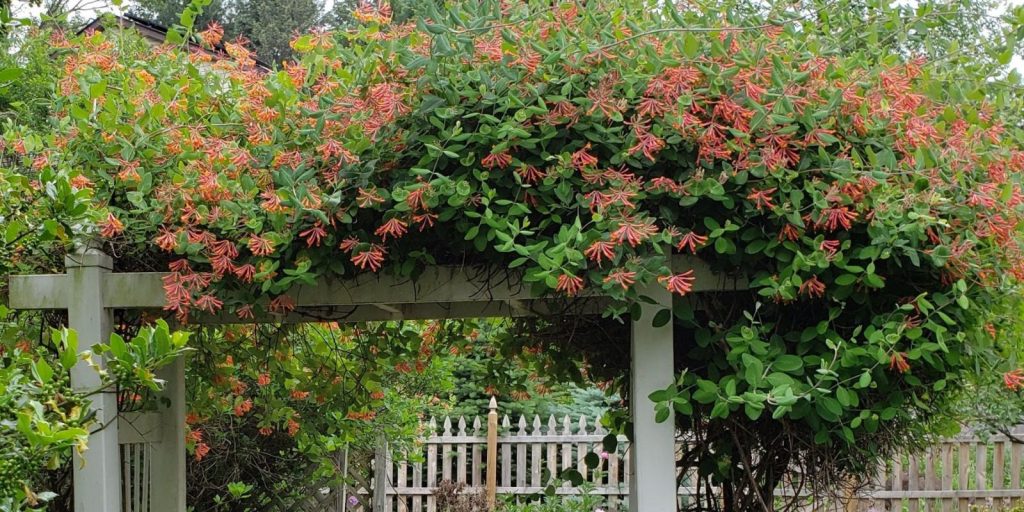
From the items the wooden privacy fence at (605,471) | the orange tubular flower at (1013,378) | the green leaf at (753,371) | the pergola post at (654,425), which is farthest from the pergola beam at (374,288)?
the wooden privacy fence at (605,471)

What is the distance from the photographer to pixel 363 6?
8.30 ft

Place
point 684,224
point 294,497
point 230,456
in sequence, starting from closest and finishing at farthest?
point 684,224 < point 230,456 < point 294,497

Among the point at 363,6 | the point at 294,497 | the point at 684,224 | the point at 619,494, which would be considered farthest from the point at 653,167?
the point at 619,494

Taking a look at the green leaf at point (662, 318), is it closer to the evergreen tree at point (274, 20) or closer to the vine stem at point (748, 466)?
the vine stem at point (748, 466)

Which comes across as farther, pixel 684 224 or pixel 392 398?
pixel 392 398

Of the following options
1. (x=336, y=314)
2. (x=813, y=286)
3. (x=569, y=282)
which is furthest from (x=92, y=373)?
(x=813, y=286)

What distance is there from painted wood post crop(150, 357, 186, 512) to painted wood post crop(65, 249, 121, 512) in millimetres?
440

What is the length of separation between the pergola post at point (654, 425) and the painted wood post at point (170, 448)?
64.3 inches

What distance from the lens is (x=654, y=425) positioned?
8.16 ft

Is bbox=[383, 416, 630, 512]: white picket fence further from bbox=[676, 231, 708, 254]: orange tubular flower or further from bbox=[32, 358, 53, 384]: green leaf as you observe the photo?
bbox=[32, 358, 53, 384]: green leaf

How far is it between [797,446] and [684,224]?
2.55 feet

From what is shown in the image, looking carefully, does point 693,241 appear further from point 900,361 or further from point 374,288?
point 374,288

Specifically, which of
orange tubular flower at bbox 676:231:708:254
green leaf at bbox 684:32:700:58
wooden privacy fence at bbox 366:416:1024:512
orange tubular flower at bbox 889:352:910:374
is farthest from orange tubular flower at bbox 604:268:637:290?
wooden privacy fence at bbox 366:416:1024:512

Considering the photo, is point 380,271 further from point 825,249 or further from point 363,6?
point 825,249
